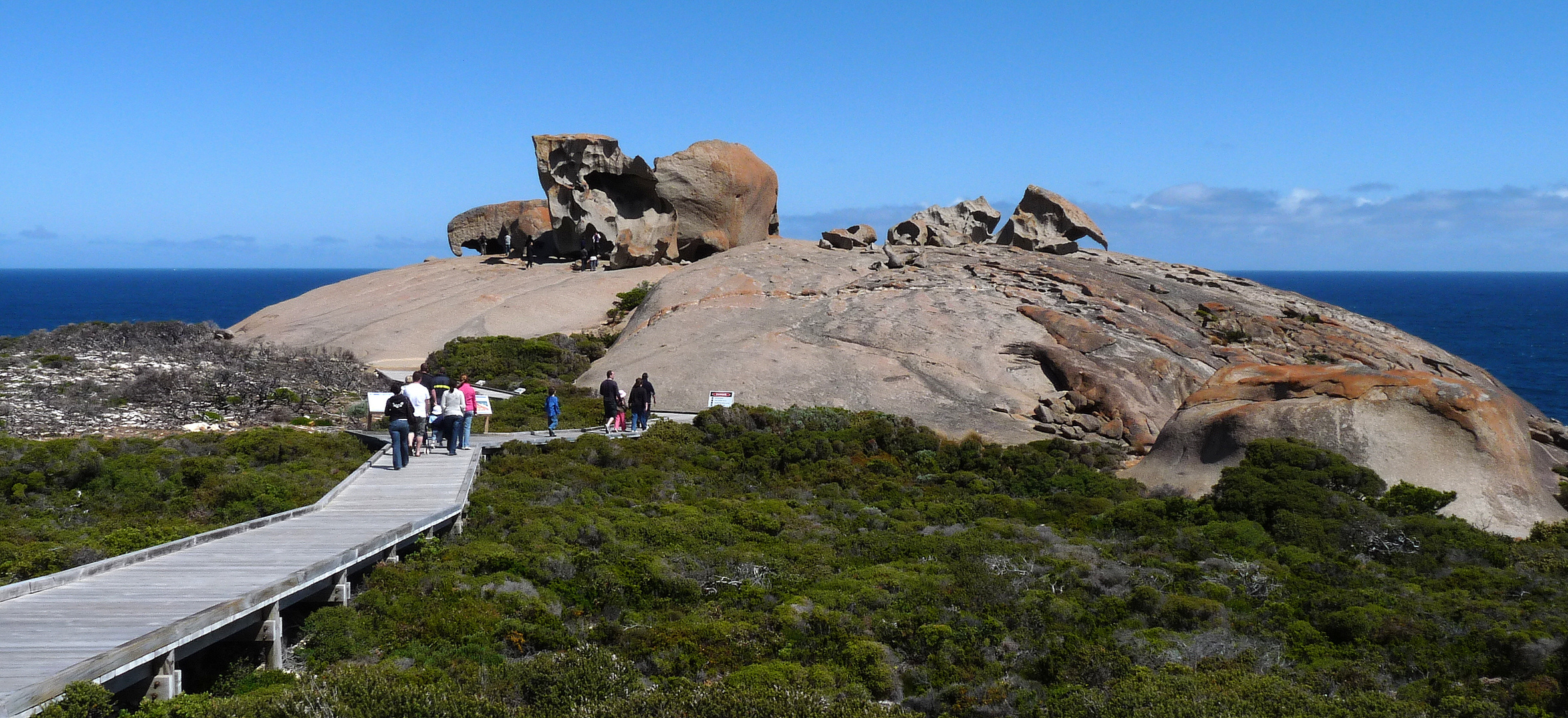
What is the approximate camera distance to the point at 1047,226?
4350 cm

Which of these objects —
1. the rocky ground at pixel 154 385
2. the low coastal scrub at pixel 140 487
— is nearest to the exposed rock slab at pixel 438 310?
the rocky ground at pixel 154 385

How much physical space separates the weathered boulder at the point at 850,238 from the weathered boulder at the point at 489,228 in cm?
1650

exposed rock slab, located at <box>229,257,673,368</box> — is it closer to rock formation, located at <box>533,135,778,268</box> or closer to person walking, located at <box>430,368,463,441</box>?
rock formation, located at <box>533,135,778,268</box>

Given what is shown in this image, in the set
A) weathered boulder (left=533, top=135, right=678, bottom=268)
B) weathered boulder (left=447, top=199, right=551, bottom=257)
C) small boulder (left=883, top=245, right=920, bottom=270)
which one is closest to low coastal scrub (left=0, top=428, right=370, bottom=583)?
small boulder (left=883, top=245, right=920, bottom=270)

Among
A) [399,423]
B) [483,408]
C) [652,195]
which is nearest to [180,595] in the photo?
[399,423]

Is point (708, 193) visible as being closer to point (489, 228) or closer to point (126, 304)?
point (489, 228)

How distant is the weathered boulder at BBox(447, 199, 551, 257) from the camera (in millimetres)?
54438

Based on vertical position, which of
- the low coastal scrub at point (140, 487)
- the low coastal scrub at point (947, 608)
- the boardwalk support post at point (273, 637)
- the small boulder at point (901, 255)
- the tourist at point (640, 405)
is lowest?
the low coastal scrub at point (947, 608)

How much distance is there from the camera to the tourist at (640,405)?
23.2 m

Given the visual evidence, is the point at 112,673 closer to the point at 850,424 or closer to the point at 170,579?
the point at 170,579

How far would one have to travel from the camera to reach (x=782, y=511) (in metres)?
17.0

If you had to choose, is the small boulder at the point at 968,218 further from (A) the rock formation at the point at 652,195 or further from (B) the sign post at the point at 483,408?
(B) the sign post at the point at 483,408

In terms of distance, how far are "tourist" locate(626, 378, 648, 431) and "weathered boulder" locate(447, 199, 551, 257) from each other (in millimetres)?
31951

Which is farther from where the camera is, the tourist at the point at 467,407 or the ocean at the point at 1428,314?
the ocean at the point at 1428,314
